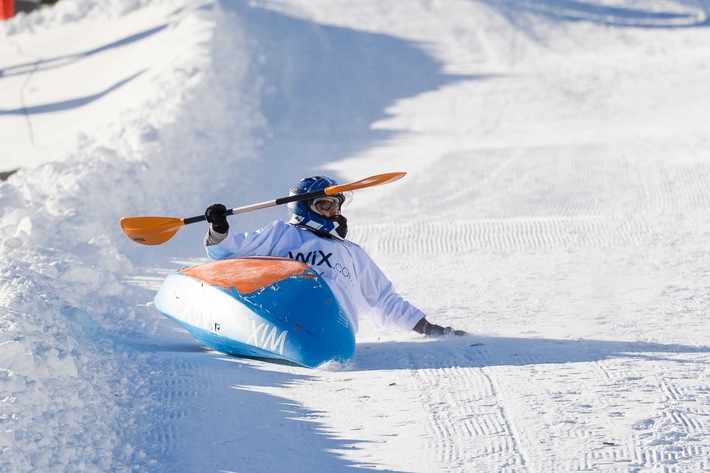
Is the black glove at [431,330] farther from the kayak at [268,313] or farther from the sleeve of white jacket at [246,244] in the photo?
the sleeve of white jacket at [246,244]

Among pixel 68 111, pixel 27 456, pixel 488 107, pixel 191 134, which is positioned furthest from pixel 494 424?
pixel 68 111

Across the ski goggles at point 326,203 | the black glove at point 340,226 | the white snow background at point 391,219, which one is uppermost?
the ski goggles at point 326,203

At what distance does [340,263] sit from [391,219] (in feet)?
10.9

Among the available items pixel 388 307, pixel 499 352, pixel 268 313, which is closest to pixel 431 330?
pixel 388 307

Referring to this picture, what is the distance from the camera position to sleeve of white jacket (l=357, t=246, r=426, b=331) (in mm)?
6566

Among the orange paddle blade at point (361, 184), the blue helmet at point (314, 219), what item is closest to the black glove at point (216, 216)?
the blue helmet at point (314, 219)

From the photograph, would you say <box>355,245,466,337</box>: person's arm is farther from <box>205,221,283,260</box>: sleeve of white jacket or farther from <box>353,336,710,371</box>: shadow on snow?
<box>205,221,283,260</box>: sleeve of white jacket

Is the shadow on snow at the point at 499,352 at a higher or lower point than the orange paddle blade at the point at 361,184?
lower

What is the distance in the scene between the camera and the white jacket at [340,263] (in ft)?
21.2

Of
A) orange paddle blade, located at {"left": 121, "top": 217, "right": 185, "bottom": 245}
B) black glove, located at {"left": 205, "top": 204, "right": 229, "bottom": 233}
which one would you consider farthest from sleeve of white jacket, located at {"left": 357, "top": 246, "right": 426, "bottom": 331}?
orange paddle blade, located at {"left": 121, "top": 217, "right": 185, "bottom": 245}

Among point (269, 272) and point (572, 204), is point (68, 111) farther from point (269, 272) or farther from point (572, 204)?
point (269, 272)

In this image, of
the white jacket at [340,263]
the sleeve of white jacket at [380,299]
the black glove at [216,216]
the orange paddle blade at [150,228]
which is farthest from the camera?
the orange paddle blade at [150,228]

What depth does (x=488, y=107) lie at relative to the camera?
568 inches

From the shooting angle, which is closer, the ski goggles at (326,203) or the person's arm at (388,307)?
the person's arm at (388,307)
